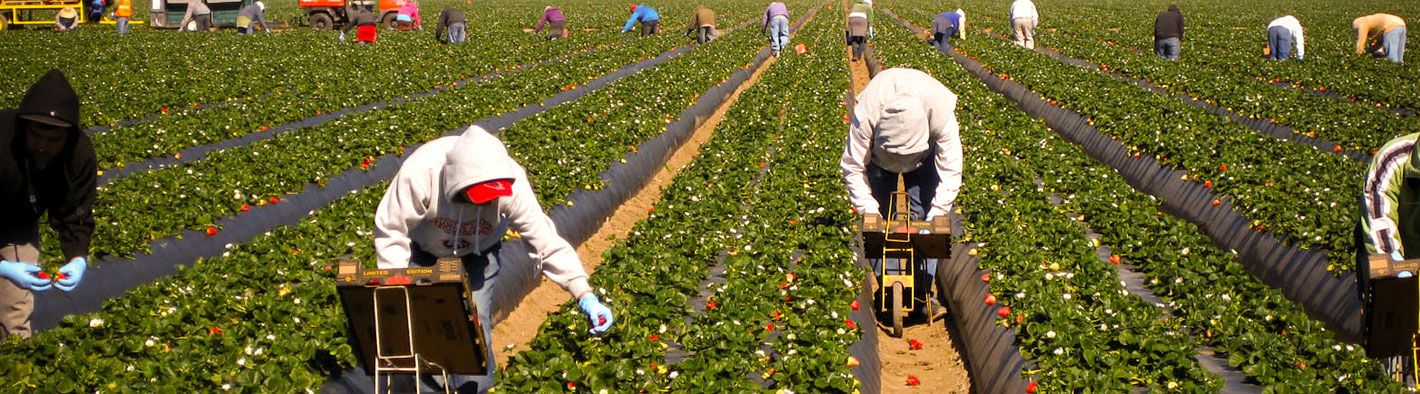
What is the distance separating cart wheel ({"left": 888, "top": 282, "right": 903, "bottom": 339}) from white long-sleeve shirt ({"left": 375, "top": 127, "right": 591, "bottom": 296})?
2.94 meters

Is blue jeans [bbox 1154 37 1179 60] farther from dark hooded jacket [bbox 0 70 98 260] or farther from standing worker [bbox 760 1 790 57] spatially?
dark hooded jacket [bbox 0 70 98 260]

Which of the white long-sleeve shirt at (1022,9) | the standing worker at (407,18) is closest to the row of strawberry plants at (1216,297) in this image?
the white long-sleeve shirt at (1022,9)

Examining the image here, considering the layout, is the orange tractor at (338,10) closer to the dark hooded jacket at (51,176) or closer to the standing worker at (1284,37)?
the standing worker at (1284,37)

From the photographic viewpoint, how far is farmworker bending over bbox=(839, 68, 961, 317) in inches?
258

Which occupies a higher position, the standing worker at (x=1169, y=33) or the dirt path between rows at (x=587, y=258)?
the standing worker at (x=1169, y=33)

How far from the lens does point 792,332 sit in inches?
244

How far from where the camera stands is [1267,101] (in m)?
16.2

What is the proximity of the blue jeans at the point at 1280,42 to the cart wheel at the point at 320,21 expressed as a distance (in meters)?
30.7

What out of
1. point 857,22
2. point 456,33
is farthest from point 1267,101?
point 456,33

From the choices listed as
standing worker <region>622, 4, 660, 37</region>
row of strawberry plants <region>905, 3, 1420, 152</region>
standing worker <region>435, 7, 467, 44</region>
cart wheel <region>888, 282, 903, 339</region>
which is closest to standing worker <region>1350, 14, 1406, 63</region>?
row of strawberry plants <region>905, 3, 1420, 152</region>

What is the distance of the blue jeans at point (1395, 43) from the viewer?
23547 millimetres

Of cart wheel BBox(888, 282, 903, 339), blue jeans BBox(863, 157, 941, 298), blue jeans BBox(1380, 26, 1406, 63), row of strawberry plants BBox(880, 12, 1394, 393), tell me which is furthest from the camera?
blue jeans BBox(1380, 26, 1406, 63)

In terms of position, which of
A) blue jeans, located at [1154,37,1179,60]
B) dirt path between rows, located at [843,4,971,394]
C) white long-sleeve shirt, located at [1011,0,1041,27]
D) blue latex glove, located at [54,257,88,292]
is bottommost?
dirt path between rows, located at [843,4,971,394]

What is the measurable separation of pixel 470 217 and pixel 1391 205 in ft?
13.4
